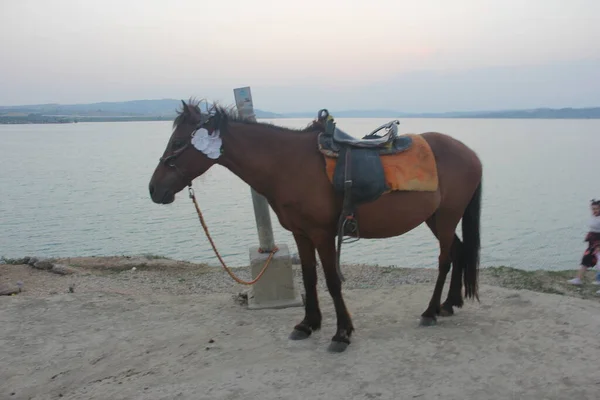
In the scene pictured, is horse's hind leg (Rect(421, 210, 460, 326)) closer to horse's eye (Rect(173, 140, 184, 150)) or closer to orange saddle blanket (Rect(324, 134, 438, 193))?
orange saddle blanket (Rect(324, 134, 438, 193))

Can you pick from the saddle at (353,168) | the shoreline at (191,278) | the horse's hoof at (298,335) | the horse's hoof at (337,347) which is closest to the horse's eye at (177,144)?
the saddle at (353,168)

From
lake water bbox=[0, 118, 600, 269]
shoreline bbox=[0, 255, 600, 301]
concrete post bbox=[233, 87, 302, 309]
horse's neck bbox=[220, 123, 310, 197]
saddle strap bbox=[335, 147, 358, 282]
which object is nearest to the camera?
saddle strap bbox=[335, 147, 358, 282]

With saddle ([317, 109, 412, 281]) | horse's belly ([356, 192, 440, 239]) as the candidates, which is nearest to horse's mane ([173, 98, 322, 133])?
saddle ([317, 109, 412, 281])

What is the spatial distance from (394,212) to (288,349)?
162 centimetres

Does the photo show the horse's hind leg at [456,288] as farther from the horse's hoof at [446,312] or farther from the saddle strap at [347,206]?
the saddle strap at [347,206]

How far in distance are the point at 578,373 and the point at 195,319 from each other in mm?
3759

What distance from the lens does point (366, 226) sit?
4.38 meters

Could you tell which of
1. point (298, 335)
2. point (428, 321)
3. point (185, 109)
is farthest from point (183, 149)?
point (428, 321)

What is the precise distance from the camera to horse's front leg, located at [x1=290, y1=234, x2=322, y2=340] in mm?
4488

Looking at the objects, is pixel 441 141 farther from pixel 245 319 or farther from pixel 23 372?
pixel 23 372

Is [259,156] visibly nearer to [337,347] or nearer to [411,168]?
[411,168]

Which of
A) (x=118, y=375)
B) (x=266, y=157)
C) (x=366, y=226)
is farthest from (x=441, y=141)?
(x=118, y=375)

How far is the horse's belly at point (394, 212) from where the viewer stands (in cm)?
433

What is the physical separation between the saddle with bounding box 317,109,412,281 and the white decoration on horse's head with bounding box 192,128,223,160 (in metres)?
0.93
